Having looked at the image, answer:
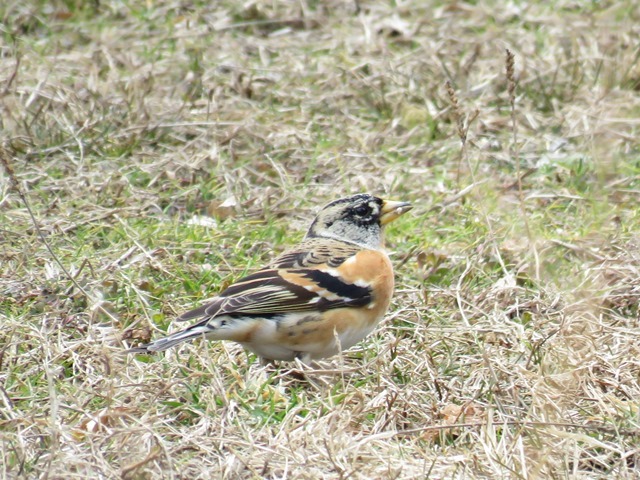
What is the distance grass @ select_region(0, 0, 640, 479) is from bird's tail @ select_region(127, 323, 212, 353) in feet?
0.40

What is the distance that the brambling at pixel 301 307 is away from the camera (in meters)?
3.81

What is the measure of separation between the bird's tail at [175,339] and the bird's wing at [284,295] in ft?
0.19

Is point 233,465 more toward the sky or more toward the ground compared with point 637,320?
more toward the sky

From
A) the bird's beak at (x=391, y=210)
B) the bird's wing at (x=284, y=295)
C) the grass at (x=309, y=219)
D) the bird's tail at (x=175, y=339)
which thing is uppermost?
the bird's tail at (x=175, y=339)

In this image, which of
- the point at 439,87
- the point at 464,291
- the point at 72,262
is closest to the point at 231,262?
the point at 72,262

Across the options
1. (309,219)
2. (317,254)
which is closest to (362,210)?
(317,254)

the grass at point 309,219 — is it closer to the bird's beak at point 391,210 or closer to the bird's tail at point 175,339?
the bird's tail at point 175,339

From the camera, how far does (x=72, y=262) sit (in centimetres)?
469

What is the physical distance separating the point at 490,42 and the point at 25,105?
290 centimetres

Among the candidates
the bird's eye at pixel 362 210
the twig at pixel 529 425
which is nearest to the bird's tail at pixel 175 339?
the twig at pixel 529 425

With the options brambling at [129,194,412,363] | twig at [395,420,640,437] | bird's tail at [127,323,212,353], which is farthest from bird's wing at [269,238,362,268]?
twig at [395,420,640,437]

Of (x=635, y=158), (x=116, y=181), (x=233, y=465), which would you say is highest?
(x=233, y=465)

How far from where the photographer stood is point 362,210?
14.7 feet

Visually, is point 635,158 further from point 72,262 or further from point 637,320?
point 72,262
